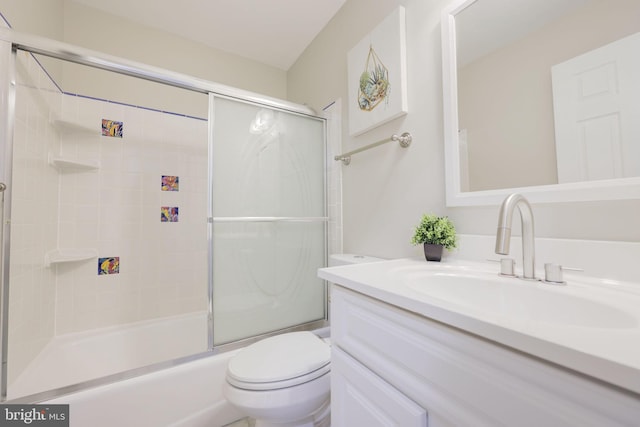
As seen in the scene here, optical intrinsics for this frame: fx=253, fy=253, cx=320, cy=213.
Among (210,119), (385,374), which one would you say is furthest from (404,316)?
(210,119)

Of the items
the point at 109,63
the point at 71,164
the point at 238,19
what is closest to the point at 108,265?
the point at 71,164

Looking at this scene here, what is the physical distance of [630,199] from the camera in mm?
625

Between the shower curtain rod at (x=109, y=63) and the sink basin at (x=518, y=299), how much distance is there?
4.29 feet

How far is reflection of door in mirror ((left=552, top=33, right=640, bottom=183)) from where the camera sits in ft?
2.05

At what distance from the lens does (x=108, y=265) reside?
5.73ft

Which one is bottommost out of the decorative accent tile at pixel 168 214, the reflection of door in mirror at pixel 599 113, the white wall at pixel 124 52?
the decorative accent tile at pixel 168 214

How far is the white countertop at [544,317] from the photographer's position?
→ 0.29m

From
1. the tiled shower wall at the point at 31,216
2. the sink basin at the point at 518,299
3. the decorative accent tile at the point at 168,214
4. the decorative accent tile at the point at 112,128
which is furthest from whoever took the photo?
the decorative accent tile at the point at 168,214

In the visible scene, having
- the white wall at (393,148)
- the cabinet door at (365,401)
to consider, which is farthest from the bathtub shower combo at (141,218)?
the cabinet door at (365,401)

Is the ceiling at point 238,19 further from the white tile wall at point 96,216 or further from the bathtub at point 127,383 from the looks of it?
the bathtub at point 127,383

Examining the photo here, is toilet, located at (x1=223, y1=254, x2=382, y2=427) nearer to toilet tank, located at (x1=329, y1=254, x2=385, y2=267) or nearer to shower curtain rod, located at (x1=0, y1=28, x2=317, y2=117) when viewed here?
toilet tank, located at (x1=329, y1=254, x2=385, y2=267)

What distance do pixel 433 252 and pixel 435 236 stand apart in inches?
2.4

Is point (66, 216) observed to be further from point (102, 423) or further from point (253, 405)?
point (253, 405)

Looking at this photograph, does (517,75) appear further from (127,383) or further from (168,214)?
(168,214)
